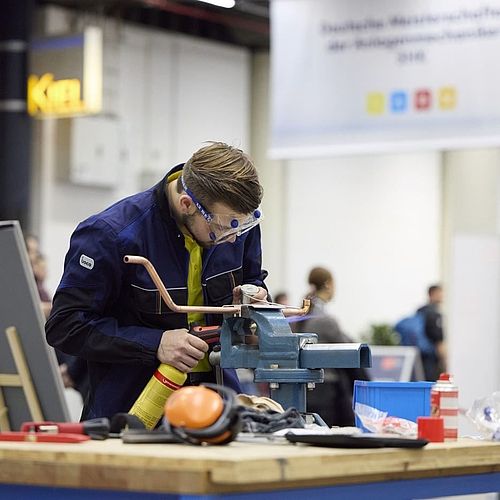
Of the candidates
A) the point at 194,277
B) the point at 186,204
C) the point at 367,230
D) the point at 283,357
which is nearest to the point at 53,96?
the point at 367,230

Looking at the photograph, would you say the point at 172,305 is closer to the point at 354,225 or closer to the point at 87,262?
the point at 87,262

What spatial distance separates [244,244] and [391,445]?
3.56 feet

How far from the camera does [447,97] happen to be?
6.26 m

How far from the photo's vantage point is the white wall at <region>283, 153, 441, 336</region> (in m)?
14.4

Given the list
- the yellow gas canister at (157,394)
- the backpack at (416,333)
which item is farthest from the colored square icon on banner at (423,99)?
the backpack at (416,333)

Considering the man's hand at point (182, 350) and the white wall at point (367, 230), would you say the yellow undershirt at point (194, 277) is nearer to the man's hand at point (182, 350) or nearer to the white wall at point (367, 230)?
the man's hand at point (182, 350)

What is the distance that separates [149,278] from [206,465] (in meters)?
1.09

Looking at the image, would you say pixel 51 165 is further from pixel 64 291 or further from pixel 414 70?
pixel 64 291

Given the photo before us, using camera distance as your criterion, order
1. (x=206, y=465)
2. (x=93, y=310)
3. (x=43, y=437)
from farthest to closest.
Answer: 1. (x=93, y=310)
2. (x=43, y=437)
3. (x=206, y=465)

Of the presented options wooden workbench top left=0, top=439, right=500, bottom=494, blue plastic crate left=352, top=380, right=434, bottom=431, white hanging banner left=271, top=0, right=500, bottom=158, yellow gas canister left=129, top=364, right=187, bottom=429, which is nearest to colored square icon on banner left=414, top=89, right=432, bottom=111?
white hanging banner left=271, top=0, right=500, bottom=158

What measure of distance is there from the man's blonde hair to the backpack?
31.3ft

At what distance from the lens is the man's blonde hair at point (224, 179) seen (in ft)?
8.80

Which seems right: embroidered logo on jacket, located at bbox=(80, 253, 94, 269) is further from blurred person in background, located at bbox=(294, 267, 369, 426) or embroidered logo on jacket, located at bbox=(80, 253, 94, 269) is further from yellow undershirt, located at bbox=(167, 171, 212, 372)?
blurred person in background, located at bbox=(294, 267, 369, 426)

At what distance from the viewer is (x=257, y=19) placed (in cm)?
1338
